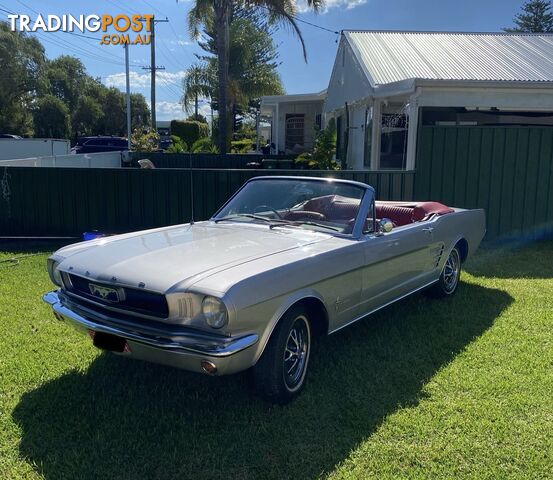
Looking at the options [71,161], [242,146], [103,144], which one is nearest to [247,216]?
[71,161]

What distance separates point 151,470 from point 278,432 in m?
0.78

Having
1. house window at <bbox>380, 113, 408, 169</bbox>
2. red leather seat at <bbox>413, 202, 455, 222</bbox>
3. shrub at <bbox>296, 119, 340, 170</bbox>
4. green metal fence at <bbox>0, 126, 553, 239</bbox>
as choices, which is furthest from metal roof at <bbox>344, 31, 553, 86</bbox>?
red leather seat at <bbox>413, 202, 455, 222</bbox>

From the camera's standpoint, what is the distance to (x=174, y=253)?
147 inches

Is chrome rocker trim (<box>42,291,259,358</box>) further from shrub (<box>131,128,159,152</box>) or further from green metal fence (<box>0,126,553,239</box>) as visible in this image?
shrub (<box>131,128,159,152</box>)

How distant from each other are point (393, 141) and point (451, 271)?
7.25 m

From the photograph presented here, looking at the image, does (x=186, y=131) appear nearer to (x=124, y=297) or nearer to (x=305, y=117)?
(x=305, y=117)

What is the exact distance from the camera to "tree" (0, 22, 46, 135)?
41531mm

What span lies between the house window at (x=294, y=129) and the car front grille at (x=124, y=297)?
19576 millimetres

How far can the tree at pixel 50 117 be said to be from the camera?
48103 millimetres

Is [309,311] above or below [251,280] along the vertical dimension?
below

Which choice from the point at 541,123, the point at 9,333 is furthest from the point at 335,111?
the point at 9,333

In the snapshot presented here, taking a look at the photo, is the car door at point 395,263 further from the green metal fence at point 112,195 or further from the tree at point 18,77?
the tree at point 18,77

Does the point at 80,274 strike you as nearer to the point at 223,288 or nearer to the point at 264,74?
the point at 223,288

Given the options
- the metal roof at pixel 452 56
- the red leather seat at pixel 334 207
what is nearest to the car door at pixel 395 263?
the red leather seat at pixel 334 207
